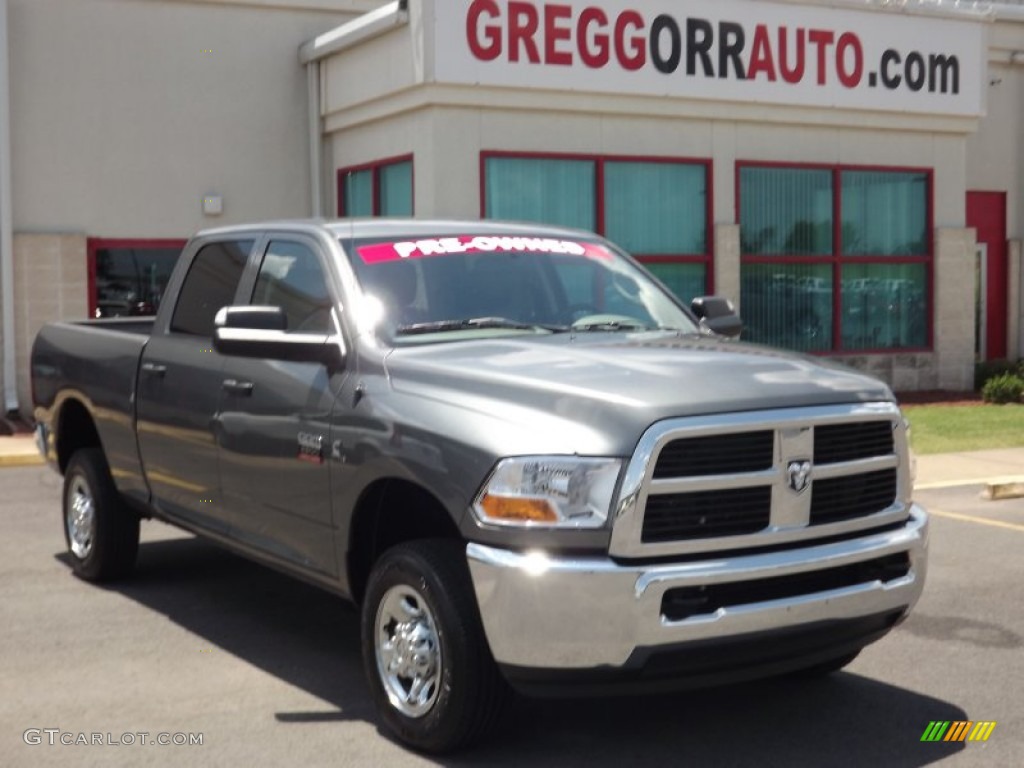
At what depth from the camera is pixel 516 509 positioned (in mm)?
4945

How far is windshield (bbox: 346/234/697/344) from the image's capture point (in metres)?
6.24

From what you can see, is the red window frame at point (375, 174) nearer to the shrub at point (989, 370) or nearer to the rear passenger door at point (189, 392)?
the shrub at point (989, 370)

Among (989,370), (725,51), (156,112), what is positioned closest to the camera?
(725,51)

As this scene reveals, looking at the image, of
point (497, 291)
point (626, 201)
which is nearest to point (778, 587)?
point (497, 291)

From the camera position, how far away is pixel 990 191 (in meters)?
21.5

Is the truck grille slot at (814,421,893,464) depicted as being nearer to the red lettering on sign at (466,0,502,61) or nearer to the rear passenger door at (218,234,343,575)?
the rear passenger door at (218,234,343,575)

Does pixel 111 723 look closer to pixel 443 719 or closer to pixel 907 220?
pixel 443 719

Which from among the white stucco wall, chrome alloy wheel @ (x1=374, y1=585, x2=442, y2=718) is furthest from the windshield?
the white stucco wall

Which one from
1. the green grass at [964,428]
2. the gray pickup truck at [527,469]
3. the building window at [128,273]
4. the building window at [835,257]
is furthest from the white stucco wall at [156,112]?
the gray pickup truck at [527,469]

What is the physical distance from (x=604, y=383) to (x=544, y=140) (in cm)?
1191

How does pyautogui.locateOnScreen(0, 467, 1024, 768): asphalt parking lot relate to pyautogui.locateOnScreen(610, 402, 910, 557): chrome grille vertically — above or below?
below

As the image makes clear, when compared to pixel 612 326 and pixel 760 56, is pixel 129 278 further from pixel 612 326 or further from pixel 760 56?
pixel 612 326

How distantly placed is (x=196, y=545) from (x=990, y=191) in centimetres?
1537

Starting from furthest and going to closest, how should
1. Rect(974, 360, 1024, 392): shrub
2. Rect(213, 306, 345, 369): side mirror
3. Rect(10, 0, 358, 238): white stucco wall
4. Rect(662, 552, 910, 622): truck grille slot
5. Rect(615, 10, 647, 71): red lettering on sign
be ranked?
Rect(974, 360, 1024, 392): shrub → Rect(10, 0, 358, 238): white stucco wall → Rect(615, 10, 647, 71): red lettering on sign → Rect(213, 306, 345, 369): side mirror → Rect(662, 552, 910, 622): truck grille slot
